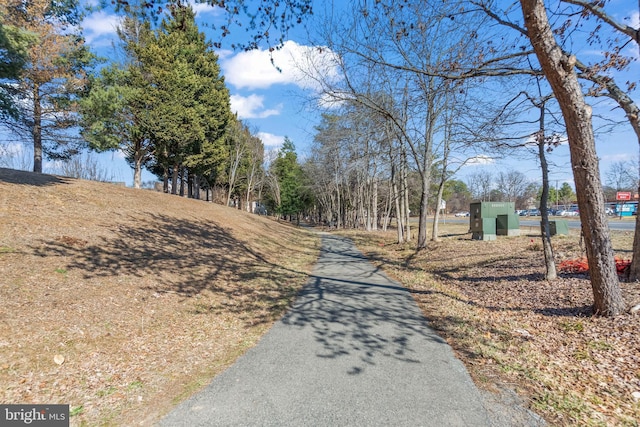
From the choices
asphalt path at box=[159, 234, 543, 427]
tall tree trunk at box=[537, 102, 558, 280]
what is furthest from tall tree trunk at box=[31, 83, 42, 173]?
tall tree trunk at box=[537, 102, 558, 280]

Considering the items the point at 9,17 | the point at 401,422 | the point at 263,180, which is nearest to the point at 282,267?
the point at 401,422

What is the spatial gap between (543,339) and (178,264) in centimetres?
744

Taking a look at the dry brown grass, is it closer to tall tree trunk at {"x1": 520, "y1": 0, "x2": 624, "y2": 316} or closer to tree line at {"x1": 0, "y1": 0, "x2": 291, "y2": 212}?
tall tree trunk at {"x1": 520, "y1": 0, "x2": 624, "y2": 316}

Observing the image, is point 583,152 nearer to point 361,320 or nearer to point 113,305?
point 361,320

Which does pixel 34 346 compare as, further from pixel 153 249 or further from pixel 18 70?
pixel 18 70

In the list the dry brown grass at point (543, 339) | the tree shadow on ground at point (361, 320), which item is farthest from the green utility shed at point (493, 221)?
the tree shadow on ground at point (361, 320)

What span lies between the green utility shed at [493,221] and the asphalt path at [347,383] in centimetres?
1271

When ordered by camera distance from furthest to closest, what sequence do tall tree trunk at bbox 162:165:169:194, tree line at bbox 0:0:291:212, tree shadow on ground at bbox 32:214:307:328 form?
tall tree trunk at bbox 162:165:169:194
tree line at bbox 0:0:291:212
tree shadow on ground at bbox 32:214:307:328

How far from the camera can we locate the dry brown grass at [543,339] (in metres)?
3.02

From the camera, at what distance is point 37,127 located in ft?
46.5

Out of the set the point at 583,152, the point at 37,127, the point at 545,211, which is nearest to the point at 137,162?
the point at 37,127

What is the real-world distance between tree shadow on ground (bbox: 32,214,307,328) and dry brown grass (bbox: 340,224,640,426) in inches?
130

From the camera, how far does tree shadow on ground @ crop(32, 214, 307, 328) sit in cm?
622

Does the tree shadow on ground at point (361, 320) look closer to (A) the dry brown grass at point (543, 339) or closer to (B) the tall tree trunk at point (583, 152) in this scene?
(A) the dry brown grass at point (543, 339)
